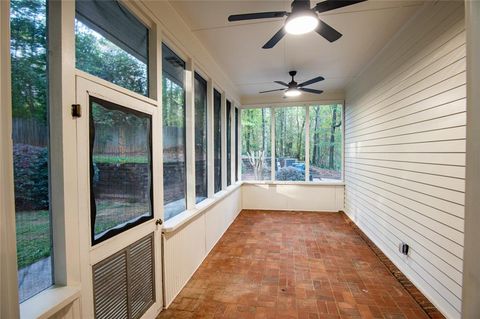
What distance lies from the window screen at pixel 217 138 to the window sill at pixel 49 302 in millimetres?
3122

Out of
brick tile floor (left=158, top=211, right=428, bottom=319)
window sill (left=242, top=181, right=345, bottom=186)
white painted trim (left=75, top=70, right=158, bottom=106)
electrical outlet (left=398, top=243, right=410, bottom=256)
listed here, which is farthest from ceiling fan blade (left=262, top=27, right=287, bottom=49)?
window sill (left=242, top=181, right=345, bottom=186)

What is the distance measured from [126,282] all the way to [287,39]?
10.5 feet

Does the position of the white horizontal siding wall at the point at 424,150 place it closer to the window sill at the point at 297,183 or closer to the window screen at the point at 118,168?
the window sill at the point at 297,183

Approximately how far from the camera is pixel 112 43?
5.83 ft

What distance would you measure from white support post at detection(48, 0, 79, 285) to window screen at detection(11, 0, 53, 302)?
39 mm

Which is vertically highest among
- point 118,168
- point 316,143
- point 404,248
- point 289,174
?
point 316,143

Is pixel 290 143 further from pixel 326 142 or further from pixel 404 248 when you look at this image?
pixel 404 248

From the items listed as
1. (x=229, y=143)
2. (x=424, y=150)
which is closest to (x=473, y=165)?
(x=424, y=150)

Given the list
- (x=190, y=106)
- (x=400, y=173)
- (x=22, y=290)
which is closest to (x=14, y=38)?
(x=22, y=290)

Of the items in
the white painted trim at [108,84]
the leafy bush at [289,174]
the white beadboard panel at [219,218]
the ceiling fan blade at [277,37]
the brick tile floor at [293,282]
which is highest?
the ceiling fan blade at [277,37]

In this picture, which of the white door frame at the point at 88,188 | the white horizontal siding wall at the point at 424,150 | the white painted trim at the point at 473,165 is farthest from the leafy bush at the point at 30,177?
the white horizontal siding wall at the point at 424,150

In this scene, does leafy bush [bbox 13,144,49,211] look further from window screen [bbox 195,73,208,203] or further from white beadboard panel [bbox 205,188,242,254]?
white beadboard panel [bbox 205,188,242,254]

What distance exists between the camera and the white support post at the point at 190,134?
2.94 meters

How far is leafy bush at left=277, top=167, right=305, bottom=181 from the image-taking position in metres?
6.14
